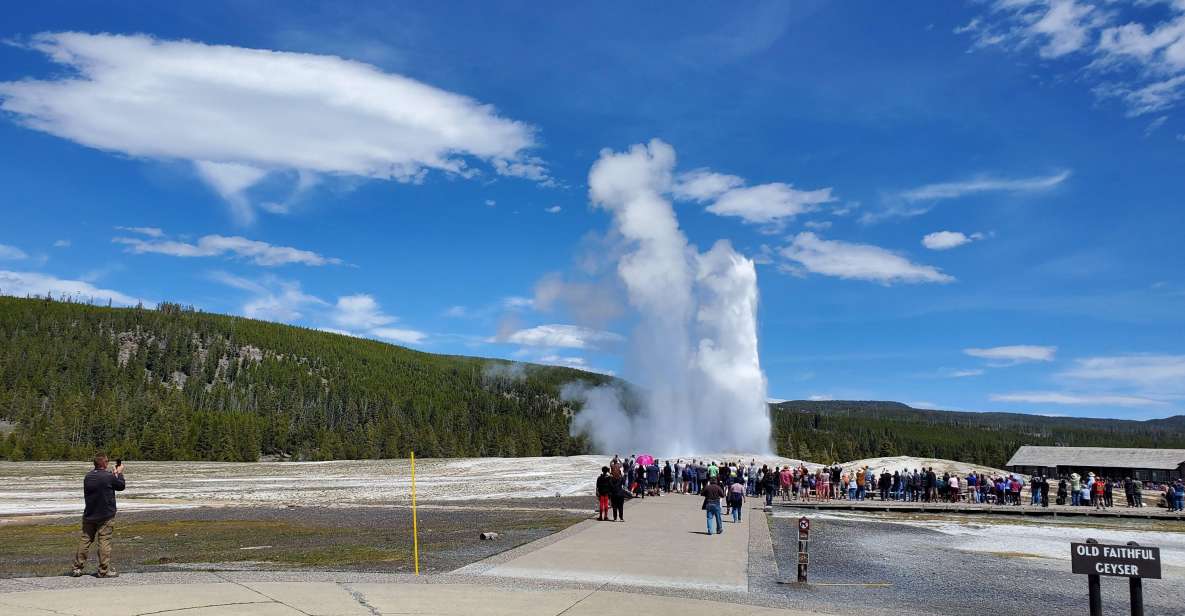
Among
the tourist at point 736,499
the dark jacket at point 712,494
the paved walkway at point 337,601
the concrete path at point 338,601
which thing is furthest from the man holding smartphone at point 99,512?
the tourist at point 736,499

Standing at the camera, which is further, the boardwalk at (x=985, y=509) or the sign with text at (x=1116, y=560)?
the boardwalk at (x=985, y=509)

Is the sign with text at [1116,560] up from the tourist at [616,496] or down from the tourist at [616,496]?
up

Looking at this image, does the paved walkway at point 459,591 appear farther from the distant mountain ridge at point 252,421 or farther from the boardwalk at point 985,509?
the distant mountain ridge at point 252,421

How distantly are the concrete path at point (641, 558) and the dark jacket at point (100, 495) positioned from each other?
563 centimetres

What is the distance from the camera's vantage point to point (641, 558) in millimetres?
16828

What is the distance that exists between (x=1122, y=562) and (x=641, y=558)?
8678 millimetres

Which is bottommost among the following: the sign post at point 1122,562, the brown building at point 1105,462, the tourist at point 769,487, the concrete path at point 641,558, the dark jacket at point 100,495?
the brown building at point 1105,462

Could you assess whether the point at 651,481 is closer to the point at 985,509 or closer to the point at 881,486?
the point at 881,486

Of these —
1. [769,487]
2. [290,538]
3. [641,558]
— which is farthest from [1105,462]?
[290,538]

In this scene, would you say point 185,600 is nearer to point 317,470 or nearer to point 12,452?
point 317,470

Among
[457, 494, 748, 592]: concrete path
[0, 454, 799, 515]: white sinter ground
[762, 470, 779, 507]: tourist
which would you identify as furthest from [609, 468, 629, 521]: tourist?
[0, 454, 799, 515]: white sinter ground

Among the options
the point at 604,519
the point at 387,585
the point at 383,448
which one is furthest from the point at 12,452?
the point at 387,585

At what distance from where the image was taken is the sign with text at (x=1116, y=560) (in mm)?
10147

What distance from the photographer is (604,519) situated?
24906 millimetres
